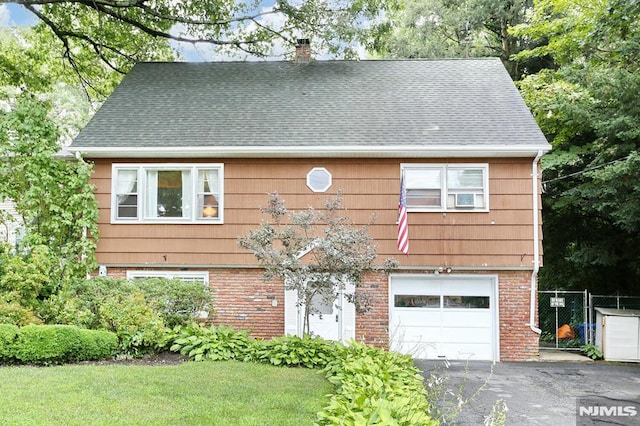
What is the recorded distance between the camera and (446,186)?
470 inches

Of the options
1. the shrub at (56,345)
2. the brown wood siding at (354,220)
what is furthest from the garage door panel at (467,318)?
the shrub at (56,345)

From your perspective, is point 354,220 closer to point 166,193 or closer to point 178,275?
point 178,275

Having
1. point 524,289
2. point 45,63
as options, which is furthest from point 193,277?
point 45,63

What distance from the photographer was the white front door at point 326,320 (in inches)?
466

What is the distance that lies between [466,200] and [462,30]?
44.3ft

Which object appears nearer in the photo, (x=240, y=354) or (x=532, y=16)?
(x=240, y=354)

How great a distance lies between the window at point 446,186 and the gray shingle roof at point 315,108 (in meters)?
0.57

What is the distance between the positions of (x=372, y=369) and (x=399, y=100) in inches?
337

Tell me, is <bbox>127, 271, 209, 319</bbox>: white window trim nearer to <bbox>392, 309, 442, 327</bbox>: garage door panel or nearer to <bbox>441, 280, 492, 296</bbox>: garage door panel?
<bbox>392, 309, 442, 327</bbox>: garage door panel

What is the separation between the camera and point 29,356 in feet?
26.5

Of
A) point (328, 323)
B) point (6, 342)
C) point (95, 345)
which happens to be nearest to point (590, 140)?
point (328, 323)

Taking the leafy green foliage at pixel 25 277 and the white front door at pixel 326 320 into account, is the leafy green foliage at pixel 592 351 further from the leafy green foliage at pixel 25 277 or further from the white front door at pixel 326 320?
the leafy green foliage at pixel 25 277

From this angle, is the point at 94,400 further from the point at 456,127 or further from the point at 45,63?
the point at 45,63

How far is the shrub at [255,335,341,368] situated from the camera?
8656 millimetres
